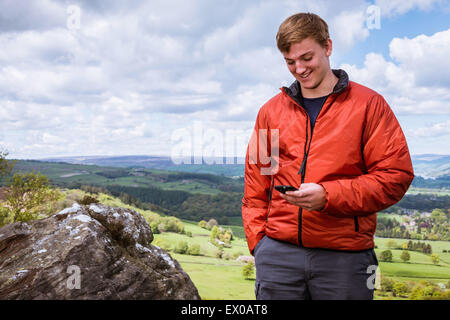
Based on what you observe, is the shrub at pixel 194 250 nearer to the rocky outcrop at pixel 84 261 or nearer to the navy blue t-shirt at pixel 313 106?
the rocky outcrop at pixel 84 261

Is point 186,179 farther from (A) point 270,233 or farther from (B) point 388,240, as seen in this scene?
(A) point 270,233

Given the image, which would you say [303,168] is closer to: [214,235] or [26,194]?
[26,194]

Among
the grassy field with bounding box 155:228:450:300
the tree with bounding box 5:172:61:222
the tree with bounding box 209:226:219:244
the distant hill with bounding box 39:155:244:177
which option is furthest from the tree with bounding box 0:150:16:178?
the distant hill with bounding box 39:155:244:177

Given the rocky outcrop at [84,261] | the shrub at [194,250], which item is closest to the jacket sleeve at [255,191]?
the rocky outcrop at [84,261]

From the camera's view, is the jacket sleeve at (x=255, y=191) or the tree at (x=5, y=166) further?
the tree at (x=5, y=166)

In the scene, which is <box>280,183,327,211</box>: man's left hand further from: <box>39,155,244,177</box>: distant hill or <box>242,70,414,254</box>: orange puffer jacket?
<box>39,155,244,177</box>: distant hill

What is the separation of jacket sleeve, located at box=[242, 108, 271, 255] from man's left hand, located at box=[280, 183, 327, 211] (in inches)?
26.8

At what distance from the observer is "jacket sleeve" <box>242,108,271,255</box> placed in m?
3.34

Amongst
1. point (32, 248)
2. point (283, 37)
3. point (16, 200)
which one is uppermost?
point (283, 37)

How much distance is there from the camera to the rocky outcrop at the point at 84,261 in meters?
4.09

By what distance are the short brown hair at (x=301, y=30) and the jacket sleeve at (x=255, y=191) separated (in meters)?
0.80
